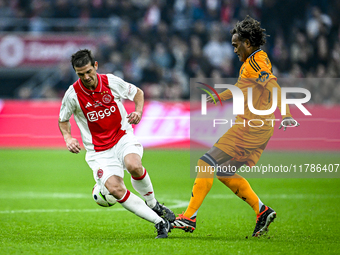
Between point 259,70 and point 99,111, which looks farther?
point 99,111

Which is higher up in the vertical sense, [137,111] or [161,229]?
[137,111]

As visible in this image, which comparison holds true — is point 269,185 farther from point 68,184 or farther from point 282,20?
point 282,20

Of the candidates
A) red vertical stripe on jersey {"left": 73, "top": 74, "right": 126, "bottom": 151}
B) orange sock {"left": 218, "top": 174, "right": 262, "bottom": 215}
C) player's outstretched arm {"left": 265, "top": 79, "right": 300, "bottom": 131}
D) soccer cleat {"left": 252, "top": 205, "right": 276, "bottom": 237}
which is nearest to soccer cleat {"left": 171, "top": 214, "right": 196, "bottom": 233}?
orange sock {"left": 218, "top": 174, "right": 262, "bottom": 215}

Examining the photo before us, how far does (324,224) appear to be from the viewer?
20.3ft

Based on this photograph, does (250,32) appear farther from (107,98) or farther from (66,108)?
(66,108)

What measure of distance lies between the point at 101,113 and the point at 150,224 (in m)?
1.74

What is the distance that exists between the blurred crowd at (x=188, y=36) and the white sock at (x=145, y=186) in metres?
10.6

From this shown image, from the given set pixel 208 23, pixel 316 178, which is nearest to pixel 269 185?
pixel 316 178

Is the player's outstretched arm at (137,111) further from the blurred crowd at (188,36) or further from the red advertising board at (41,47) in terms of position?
the red advertising board at (41,47)

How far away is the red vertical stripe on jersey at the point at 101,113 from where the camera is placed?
5449 millimetres

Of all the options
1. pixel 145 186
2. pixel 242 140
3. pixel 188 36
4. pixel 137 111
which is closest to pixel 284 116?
pixel 242 140

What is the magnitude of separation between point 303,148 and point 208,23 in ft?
21.5

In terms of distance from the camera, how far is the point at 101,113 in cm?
549

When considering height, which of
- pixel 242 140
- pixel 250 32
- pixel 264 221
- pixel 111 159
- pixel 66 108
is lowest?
pixel 264 221
